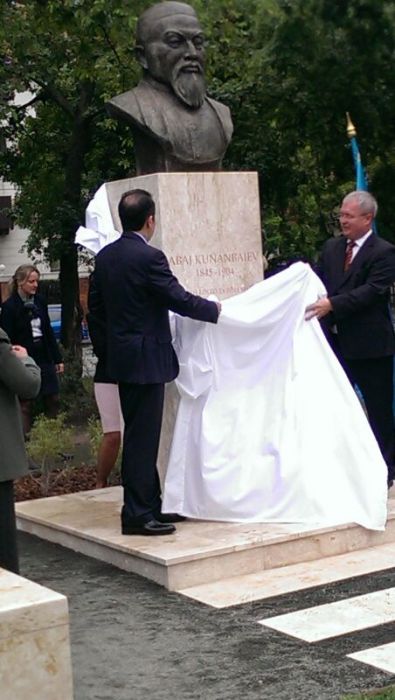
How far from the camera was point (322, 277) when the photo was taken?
7.81m

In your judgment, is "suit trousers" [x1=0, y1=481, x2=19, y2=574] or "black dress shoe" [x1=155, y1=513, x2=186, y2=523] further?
"black dress shoe" [x1=155, y1=513, x2=186, y2=523]

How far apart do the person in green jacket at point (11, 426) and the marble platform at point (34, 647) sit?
1160mm

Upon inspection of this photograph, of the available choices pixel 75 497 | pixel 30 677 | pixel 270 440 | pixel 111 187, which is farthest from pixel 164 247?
pixel 30 677

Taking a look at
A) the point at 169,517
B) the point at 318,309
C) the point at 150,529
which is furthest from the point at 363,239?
the point at 150,529

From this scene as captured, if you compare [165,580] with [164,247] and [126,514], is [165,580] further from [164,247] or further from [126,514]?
[164,247]

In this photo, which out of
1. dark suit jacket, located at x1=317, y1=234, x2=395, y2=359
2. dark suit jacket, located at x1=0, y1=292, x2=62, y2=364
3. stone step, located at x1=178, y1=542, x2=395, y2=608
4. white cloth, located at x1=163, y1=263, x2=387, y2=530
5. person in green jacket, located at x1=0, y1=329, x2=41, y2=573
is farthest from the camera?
dark suit jacket, located at x1=0, y1=292, x2=62, y2=364

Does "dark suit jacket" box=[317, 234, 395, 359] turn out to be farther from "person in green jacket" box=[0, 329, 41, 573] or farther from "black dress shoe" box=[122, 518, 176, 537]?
"person in green jacket" box=[0, 329, 41, 573]

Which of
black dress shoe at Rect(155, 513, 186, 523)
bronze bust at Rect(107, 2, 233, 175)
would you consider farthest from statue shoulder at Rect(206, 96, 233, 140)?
black dress shoe at Rect(155, 513, 186, 523)

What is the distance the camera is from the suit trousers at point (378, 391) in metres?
7.67

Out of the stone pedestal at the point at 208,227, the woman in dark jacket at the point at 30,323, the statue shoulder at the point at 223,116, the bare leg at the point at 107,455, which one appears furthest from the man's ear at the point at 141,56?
the woman in dark jacket at the point at 30,323

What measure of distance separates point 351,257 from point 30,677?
4334 millimetres

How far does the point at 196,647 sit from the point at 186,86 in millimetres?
3689

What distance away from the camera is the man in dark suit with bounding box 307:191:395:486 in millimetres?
7359

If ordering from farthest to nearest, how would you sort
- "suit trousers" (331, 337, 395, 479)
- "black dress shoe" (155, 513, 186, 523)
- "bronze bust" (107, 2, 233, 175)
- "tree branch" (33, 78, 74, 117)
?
"tree branch" (33, 78, 74, 117) → "suit trousers" (331, 337, 395, 479) → "bronze bust" (107, 2, 233, 175) → "black dress shoe" (155, 513, 186, 523)
